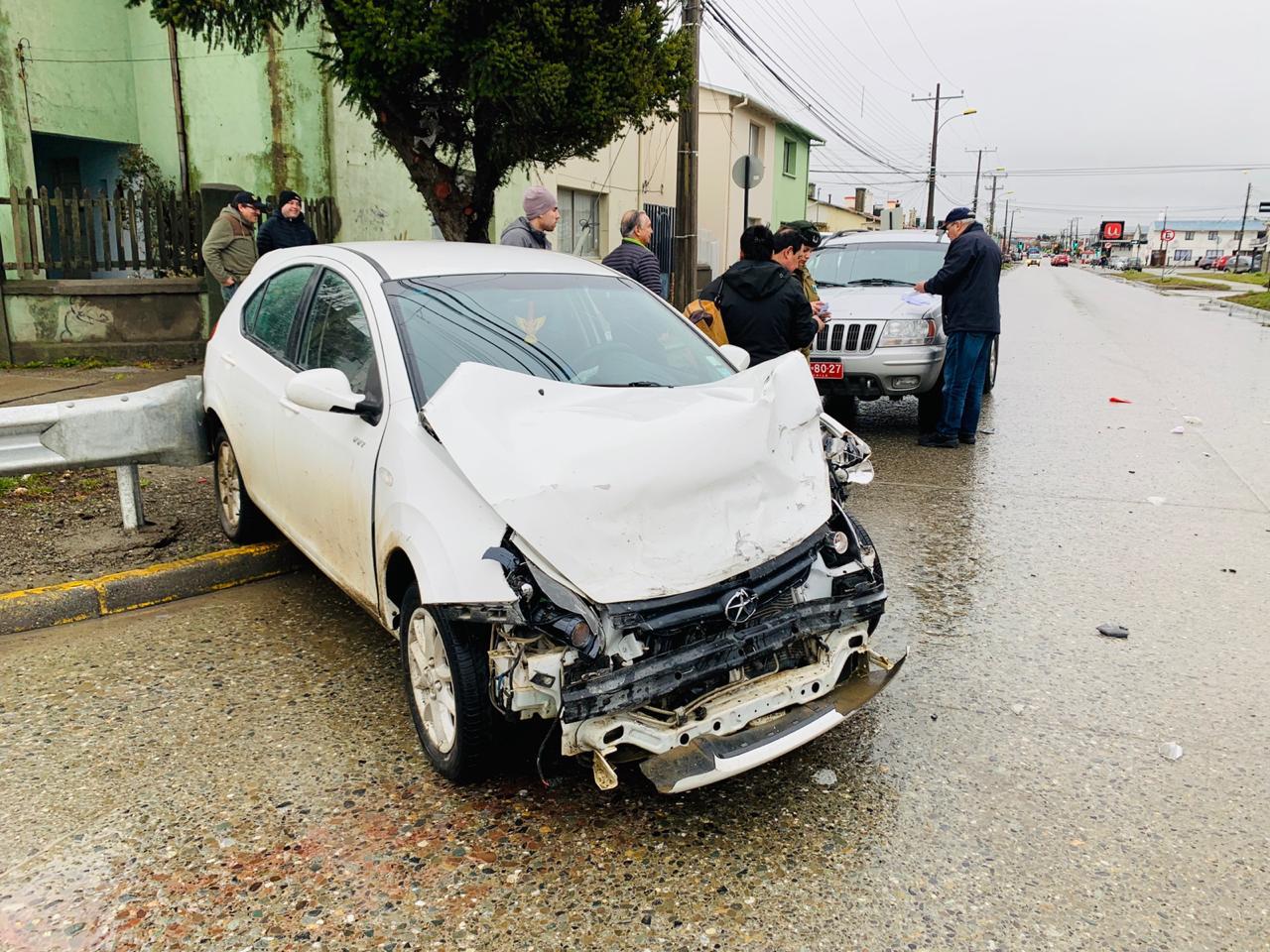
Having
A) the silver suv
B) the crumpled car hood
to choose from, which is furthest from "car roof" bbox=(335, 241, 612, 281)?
the silver suv

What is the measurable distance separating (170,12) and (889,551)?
7.02m

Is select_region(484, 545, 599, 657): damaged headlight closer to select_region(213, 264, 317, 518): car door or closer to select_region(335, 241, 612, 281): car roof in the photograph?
select_region(335, 241, 612, 281): car roof

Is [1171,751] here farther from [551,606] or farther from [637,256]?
[637,256]

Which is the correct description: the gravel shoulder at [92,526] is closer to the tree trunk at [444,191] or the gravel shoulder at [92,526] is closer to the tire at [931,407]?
the tree trunk at [444,191]

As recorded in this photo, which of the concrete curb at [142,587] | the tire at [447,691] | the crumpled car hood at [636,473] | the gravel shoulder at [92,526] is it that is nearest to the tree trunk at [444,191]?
the gravel shoulder at [92,526]

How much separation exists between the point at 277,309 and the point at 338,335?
88 centimetres

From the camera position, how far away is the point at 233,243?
8680 millimetres

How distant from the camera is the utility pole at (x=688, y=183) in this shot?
468 inches

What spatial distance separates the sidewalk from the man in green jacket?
7.97 ft

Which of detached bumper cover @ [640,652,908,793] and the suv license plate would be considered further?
the suv license plate

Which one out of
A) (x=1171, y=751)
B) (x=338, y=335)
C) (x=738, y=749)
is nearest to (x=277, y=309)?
(x=338, y=335)

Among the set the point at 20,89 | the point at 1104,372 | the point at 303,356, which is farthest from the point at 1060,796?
the point at 20,89

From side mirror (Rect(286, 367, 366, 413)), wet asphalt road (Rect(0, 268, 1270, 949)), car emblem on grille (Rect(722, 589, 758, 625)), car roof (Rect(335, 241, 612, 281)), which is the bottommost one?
wet asphalt road (Rect(0, 268, 1270, 949))

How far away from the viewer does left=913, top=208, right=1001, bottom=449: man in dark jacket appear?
805 centimetres
